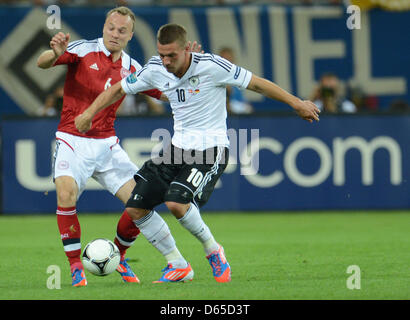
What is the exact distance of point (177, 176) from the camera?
728cm

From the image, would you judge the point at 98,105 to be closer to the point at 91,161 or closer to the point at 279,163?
the point at 91,161

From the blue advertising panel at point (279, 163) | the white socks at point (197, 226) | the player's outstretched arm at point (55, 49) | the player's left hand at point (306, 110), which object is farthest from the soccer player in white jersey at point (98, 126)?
the blue advertising panel at point (279, 163)

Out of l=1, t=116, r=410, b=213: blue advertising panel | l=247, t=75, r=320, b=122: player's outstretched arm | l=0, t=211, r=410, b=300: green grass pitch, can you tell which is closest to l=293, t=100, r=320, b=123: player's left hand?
l=247, t=75, r=320, b=122: player's outstretched arm

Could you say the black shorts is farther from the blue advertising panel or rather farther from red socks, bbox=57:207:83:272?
the blue advertising panel

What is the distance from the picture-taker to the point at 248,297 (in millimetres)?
6348

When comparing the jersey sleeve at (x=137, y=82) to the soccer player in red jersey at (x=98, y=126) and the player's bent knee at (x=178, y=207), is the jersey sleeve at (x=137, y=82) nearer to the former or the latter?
the soccer player in red jersey at (x=98, y=126)

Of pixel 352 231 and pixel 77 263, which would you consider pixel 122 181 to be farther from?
pixel 352 231

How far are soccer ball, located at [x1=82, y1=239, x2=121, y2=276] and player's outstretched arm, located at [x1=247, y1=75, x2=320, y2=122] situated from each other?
1.78m

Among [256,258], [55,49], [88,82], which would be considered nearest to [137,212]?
[88,82]

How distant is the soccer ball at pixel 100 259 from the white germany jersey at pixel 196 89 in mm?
1050

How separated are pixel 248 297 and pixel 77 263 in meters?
1.64

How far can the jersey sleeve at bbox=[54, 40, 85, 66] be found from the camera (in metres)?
7.62

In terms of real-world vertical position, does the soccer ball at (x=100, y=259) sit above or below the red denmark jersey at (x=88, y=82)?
below

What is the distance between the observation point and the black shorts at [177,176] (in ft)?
23.7
